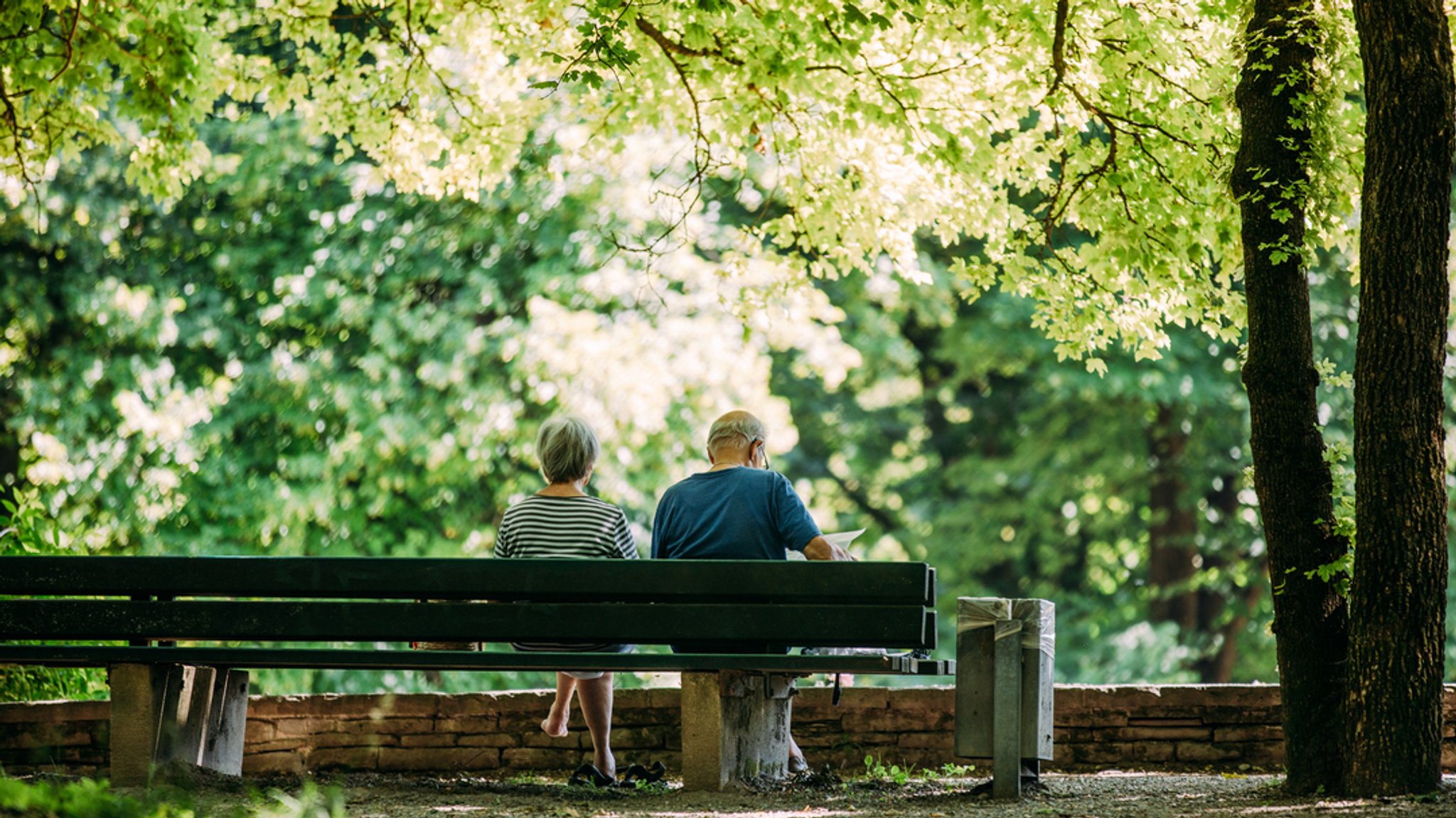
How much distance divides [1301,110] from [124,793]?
469 centimetres

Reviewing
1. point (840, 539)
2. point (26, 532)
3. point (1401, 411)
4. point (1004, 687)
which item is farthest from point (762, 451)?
point (26, 532)

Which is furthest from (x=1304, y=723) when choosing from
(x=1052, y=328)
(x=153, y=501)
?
(x=153, y=501)

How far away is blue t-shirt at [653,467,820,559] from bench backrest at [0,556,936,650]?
61 centimetres

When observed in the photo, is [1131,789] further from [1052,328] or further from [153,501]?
[153,501]

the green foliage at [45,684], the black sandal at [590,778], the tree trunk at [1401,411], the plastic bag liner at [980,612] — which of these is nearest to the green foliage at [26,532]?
the green foliage at [45,684]

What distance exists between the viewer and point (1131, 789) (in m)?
5.49

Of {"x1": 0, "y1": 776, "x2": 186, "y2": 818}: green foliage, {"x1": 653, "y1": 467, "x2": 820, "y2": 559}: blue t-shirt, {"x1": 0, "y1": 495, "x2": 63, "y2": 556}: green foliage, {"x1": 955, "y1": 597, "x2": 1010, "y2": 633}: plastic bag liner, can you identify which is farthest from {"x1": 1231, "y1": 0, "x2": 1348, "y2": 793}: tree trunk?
{"x1": 0, "y1": 495, "x2": 63, "y2": 556}: green foliage

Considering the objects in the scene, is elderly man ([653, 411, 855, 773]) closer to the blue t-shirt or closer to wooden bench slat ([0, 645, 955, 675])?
the blue t-shirt

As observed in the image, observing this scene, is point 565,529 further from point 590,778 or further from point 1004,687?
point 1004,687

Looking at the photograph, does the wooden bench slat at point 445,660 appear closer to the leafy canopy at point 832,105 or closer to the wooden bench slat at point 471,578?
the wooden bench slat at point 471,578

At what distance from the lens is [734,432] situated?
18.1ft

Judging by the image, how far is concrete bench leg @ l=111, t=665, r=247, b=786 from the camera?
480 centimetres

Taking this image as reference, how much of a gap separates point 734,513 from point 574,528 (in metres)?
0.62

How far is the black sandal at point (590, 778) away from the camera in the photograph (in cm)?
546
